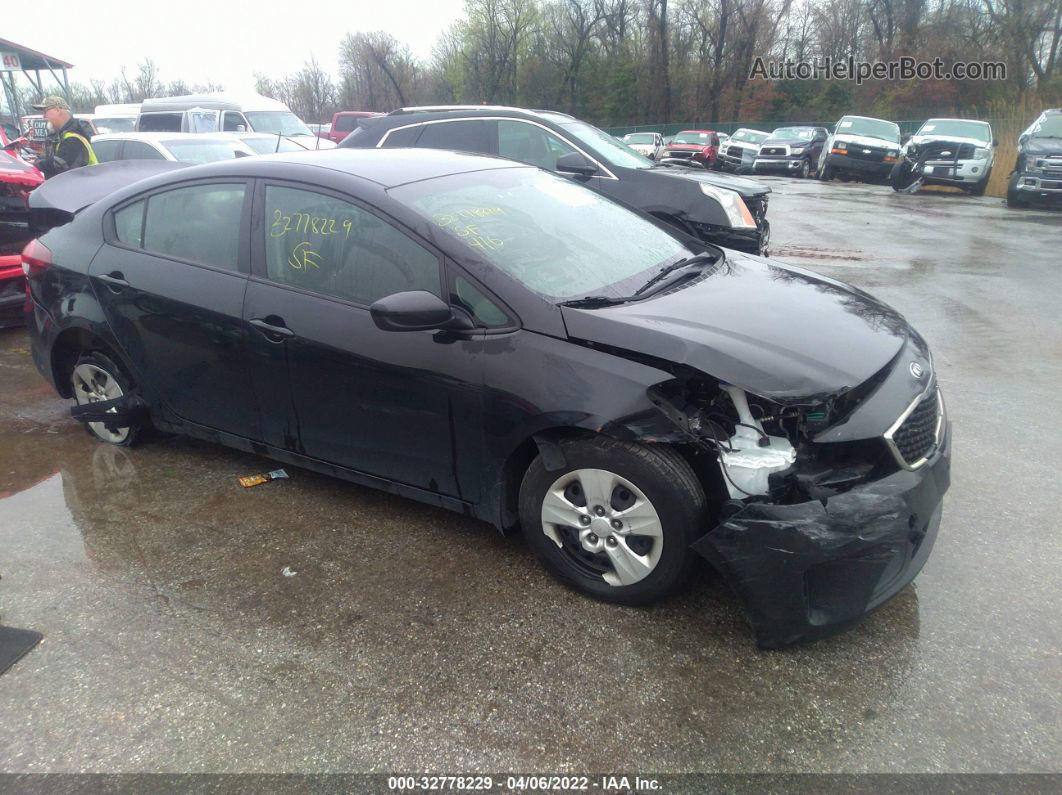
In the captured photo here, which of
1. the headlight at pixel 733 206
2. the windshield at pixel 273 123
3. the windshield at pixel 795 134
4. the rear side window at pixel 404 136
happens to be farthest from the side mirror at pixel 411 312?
the windshield at pixel 795 134

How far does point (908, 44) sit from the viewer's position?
43500 mm

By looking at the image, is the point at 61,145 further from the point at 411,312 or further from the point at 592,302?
the point at 592,302

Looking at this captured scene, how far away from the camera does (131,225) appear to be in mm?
4090

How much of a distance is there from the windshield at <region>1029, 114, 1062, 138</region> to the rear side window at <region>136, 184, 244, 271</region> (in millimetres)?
17468

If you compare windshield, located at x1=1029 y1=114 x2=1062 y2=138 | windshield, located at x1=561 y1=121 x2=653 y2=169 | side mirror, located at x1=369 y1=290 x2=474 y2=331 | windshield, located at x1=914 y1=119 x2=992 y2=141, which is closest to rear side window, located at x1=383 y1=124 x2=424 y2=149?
windshield, located at x1=561 y1=121 x2=653 y2=169

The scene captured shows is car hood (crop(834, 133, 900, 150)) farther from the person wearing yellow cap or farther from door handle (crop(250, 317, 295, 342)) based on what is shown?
door handle (crop(250, 317, 295, 342))

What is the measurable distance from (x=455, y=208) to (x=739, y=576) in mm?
1906

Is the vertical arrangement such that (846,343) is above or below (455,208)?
below

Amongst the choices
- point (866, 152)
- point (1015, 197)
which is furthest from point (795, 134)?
point (1015, 197)

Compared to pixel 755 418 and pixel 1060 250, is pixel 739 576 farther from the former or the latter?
pixel 1060 250

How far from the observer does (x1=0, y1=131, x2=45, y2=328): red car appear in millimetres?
6113

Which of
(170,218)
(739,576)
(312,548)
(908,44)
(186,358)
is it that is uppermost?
(908,44)

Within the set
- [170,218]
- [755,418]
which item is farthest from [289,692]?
[170,218]

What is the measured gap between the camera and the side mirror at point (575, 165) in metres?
7.12
